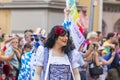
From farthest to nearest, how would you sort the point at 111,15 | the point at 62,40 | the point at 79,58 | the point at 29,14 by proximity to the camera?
the point at 111,15, the point at 29,14, the point at 79,58, the point at 62,40

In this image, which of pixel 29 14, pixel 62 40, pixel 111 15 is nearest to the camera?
pixel 62 40

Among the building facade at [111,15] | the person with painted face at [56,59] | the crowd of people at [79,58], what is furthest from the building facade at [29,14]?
the person with painted face at [56,59]

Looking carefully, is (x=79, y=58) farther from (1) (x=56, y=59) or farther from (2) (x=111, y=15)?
(2) (x=111, y=15)

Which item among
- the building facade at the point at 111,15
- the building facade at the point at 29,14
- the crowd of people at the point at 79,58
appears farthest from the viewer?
the building facade at the point at 111,15

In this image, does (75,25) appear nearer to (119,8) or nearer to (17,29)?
(17,29)

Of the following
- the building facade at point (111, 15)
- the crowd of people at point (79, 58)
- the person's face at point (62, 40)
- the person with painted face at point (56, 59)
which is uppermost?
the person's face at point (62, 40)

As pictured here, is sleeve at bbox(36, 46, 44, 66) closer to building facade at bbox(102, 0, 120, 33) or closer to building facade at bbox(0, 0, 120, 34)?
building facade at bbox(0, 0, 120, 34)

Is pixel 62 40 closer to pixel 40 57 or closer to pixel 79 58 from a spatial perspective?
pixel 40 57

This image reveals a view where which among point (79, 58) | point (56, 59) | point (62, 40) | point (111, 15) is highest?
point (62, 40)

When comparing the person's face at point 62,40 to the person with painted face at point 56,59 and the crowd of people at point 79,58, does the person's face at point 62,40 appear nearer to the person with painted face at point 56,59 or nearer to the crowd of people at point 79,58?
the person with painted face at point 56,59

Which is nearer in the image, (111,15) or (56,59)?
(56,59)

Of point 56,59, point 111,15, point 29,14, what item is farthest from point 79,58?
point 111,15

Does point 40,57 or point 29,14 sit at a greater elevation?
point 40,57

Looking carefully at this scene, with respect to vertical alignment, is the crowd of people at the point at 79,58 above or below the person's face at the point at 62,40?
below
